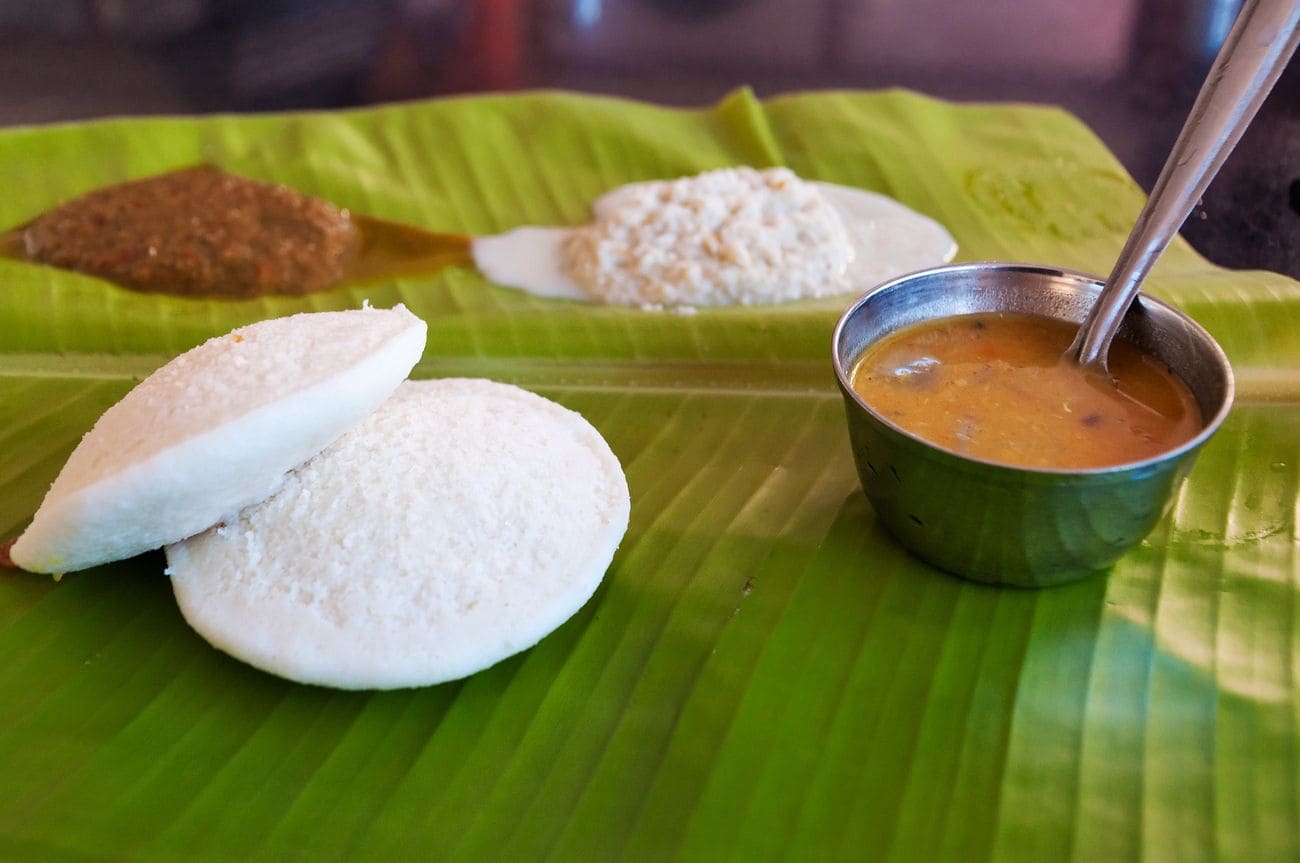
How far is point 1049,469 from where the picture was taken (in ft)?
4.97

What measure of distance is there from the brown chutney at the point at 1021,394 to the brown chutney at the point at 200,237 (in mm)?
1684

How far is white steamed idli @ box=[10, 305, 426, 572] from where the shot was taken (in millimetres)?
1426

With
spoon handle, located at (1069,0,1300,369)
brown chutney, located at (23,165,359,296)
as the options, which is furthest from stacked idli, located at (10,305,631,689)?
brown chutney, located at (23,165,359,296)

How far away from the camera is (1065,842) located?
1.32 metres

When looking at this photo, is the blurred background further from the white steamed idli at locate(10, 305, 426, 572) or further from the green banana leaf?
the white steamed idli at locate(10, 305, 426, 572)

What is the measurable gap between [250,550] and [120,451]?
0.24 metres

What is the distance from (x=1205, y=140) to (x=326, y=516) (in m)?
1.53

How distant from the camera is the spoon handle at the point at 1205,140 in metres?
1.42

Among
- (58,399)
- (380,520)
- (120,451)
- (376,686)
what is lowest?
(58,399)

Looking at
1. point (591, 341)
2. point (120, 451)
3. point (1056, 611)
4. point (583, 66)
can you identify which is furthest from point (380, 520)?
point (583, 66)

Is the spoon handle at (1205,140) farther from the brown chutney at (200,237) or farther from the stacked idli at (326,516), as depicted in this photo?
the brown chutney at (200,237)

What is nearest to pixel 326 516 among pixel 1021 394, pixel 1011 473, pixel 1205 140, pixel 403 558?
pixel 403 558

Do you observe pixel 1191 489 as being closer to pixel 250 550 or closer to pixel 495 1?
pixel 250 550

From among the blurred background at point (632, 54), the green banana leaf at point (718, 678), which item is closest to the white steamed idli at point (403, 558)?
the green banana leaf at point (718, 678)
